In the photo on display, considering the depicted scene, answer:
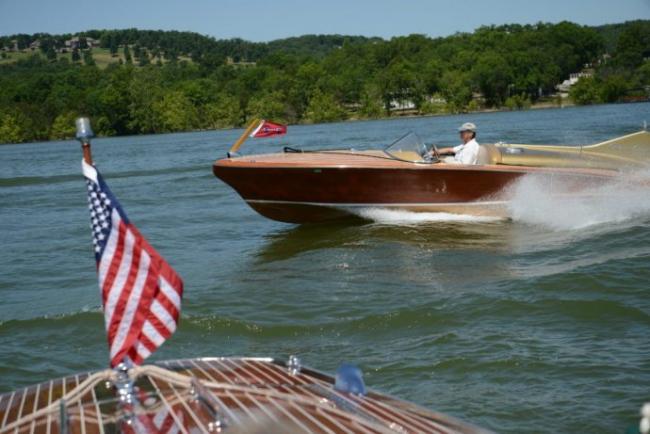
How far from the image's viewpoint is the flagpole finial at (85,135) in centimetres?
441

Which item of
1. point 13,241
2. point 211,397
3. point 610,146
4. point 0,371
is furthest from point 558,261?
point 13,241

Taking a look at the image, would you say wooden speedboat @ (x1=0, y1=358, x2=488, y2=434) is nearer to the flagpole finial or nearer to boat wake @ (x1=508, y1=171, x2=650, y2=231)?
the flagpole finial

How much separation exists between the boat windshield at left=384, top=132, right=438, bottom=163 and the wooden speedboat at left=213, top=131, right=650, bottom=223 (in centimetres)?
2

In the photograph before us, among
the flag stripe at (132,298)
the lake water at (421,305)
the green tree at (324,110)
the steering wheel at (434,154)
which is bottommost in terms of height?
the green tree at (324,110)

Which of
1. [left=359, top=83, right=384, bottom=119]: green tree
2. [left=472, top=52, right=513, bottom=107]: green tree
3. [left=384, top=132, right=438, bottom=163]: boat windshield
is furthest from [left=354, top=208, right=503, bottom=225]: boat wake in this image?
[left=472, top=52, right=513, bottom=107]: green tree

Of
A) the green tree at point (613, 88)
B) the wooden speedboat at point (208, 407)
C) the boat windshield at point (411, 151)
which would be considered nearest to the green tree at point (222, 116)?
the green tree at point (613, 88)

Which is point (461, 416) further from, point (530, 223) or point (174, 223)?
point (174, 223)

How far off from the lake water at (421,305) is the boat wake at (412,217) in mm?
33

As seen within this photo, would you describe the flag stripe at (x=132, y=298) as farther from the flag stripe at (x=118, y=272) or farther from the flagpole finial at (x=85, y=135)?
the flagpole finial at (x=85, y=135)

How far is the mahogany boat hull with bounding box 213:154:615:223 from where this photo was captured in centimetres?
1307

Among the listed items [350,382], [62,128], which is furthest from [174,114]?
[350,382]

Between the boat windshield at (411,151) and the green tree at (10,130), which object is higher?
the boat windshield at (411,151)

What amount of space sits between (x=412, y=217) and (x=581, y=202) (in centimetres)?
279

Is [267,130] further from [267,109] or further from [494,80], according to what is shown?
[494,80]
